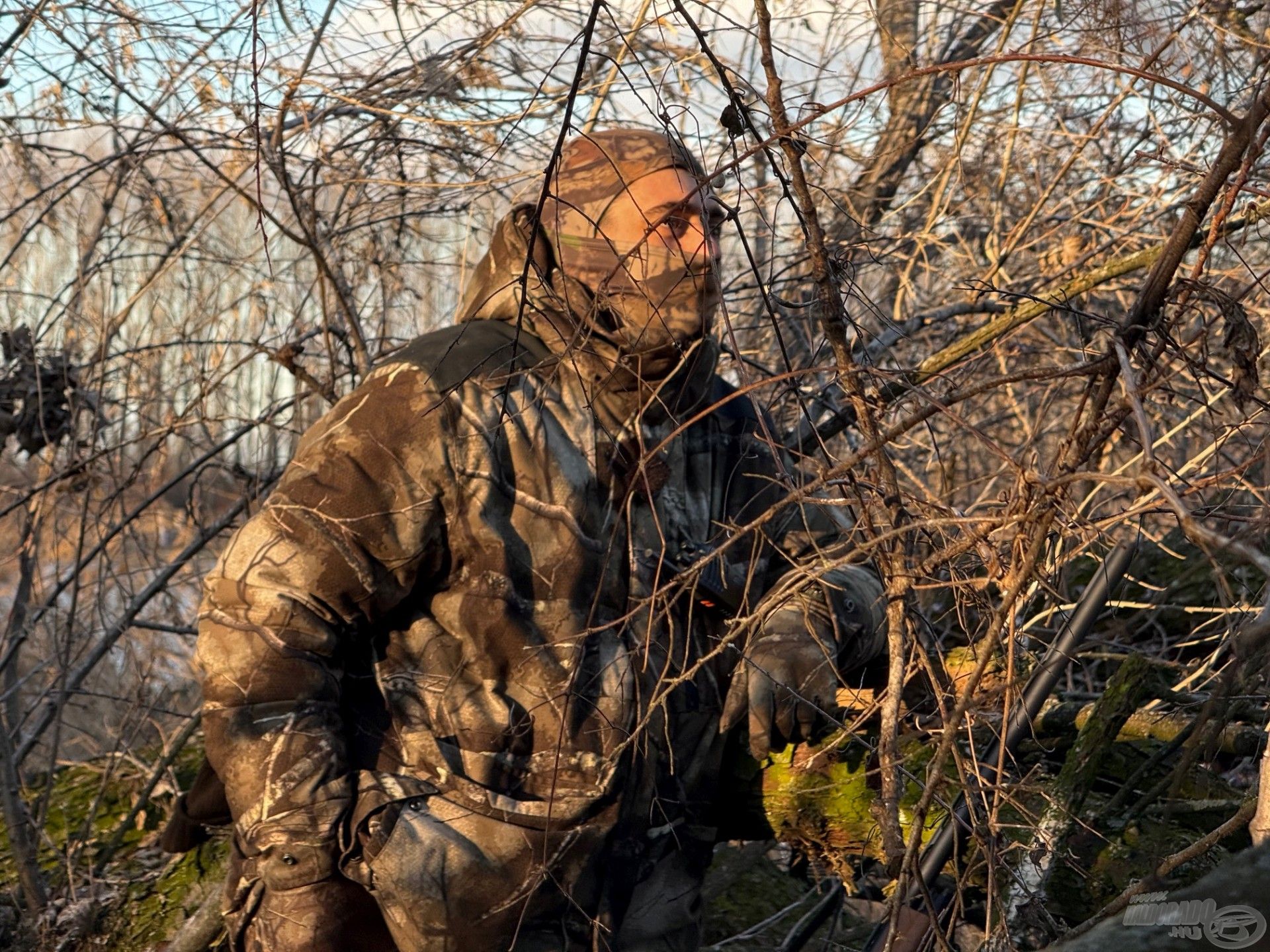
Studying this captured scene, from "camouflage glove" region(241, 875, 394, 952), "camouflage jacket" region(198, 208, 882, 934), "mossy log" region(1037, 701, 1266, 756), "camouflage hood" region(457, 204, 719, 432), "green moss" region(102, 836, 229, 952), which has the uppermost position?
"camouflage hood" region(457, 204, 719, 432)

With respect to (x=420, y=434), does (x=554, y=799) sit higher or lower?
lower

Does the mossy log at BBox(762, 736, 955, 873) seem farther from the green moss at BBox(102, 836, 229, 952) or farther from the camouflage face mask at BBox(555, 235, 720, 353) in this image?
the green moss at BBox(102, 836, 229, 952)

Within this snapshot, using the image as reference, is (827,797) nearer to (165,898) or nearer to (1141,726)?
(1141,726)

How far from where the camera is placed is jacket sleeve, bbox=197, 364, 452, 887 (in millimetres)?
2479

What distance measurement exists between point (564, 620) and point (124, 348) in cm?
311

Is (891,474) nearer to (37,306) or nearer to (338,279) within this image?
(338,279)

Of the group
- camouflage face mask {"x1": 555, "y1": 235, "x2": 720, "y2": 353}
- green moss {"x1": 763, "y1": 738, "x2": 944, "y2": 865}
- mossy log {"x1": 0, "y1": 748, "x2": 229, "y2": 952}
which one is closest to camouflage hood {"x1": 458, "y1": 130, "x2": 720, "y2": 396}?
camouflage face mask {"x1": 555, "y1": 235, "x2": 720, "y2": 353}

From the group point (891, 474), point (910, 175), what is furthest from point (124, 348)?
point (891, 474)

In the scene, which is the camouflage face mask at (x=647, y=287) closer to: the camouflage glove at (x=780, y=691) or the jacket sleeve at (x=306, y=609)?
the jacket sleeve at (x=306, y=609)

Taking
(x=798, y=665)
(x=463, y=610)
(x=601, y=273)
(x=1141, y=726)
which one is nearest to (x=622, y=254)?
(x=601, y=273)

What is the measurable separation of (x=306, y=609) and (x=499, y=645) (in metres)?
0.41

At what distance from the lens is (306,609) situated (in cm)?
248

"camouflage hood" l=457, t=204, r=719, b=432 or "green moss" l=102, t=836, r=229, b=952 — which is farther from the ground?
"camouflage hood" l=457, t=204, r=719, b=432

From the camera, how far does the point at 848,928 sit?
4113mm
